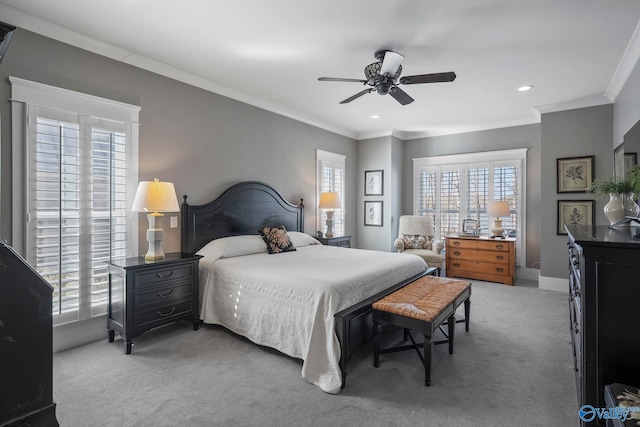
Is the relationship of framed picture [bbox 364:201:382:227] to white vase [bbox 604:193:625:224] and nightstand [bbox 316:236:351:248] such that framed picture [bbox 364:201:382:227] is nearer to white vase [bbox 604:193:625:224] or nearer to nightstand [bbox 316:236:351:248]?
nightstand [bbox 316:236:351:248]

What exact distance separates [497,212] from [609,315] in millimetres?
4218

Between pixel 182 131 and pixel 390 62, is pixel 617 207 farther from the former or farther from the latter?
pixel 182 131

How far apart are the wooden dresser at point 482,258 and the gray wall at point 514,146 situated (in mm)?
619

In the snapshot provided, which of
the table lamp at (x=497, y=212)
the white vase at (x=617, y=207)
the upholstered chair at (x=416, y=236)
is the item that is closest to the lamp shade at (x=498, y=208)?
the table lamp at (x=497, y=212)

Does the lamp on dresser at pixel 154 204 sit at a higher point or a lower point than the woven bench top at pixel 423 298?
higher

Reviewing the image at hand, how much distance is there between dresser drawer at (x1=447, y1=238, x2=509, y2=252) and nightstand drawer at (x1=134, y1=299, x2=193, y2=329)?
14.4 ft

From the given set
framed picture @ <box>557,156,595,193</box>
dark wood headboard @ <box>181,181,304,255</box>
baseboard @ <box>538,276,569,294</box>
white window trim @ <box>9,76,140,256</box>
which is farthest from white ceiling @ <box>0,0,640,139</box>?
baseboard @ <box>538,276,569,294</box>

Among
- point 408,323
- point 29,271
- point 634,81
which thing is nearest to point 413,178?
point 634,81

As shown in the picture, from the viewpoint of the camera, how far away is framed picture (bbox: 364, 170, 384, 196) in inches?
257

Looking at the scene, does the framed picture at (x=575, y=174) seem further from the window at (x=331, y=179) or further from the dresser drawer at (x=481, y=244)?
the window at (x=331, y=179)

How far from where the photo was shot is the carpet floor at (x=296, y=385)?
196cm

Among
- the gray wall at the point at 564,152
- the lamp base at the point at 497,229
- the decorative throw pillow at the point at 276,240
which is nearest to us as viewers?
the decorative throw pillow at the point at 276,240

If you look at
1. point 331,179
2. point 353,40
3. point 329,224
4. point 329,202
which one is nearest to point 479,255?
point 329,224

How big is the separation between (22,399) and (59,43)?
2.92 m
